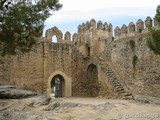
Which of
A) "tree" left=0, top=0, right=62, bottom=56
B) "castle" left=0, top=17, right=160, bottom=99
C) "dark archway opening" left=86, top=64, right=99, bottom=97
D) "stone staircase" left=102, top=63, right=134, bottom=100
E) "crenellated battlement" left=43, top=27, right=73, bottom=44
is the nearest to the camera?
"tree" left=0, top=0, right=62, bottom=56

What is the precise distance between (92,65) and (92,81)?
3.51 ft

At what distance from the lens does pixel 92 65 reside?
20141 millimetres

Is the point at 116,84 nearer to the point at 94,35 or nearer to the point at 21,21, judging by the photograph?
the point at 94,35

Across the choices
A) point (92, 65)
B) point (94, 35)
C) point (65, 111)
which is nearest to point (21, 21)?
point (65, 111)

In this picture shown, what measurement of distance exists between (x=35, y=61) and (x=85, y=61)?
12.6 ft

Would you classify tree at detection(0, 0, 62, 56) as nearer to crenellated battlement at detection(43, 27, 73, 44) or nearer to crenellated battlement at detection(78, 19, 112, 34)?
crenellated battlement at detection(43, 27, 73, 44)

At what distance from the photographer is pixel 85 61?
803 inches

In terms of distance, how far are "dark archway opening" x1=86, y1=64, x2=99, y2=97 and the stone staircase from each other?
147cm

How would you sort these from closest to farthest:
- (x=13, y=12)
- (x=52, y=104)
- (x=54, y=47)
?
(x=13, y=12) < (x=52, y=104) < (x=54, y=47)

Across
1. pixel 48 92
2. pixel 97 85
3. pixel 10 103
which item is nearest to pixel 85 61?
pixel 97 85

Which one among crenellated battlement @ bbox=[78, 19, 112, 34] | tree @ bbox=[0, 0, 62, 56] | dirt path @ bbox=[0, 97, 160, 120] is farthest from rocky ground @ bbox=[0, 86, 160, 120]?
crenellated battlement @ bbox=[78, 19, 112, 34]

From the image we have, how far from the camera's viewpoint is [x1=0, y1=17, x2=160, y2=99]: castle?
16656 millimetres

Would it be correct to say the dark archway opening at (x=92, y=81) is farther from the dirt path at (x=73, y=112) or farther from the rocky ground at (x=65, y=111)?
the dirt path at (x=73, y=112)

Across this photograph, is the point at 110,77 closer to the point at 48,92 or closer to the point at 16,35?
the point at 48,92
